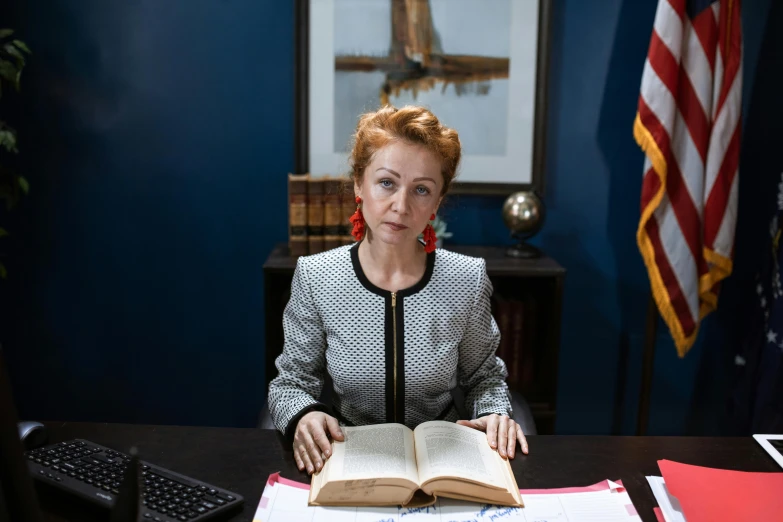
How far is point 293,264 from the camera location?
2373 mm

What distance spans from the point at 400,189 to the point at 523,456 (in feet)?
1.96

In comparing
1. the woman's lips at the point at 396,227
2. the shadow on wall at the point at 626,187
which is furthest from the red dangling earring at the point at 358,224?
the shadow on wall at the point at 626,187

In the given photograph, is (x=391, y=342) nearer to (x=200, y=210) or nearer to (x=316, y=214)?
(x=316, y=214)

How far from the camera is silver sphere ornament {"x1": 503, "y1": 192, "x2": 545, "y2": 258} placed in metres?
2.50

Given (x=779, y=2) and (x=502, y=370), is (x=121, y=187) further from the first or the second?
(x=779, y=2)

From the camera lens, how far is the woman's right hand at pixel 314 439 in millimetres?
1189

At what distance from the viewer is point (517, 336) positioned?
101 inches

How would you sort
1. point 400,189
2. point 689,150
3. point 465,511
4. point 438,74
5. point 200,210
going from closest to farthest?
point 465,511, point 400,189, point 689,150, point 438,74, point 200,210

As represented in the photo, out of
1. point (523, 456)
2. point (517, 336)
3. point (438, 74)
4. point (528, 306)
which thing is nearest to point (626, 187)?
point (528, 306)

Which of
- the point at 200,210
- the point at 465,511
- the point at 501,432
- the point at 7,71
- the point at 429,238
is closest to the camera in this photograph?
the point at 465,511

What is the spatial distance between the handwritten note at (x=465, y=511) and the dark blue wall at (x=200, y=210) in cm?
177

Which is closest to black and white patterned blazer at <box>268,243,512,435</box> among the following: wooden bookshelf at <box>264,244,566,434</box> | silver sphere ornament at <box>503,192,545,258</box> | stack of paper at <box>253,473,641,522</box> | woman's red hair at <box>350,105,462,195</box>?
woman's red hair at <box>350,105,462,195</box>

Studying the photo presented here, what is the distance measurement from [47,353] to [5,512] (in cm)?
249

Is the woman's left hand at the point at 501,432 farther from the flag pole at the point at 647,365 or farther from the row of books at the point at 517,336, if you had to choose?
the flag pole at the point at 647,365
